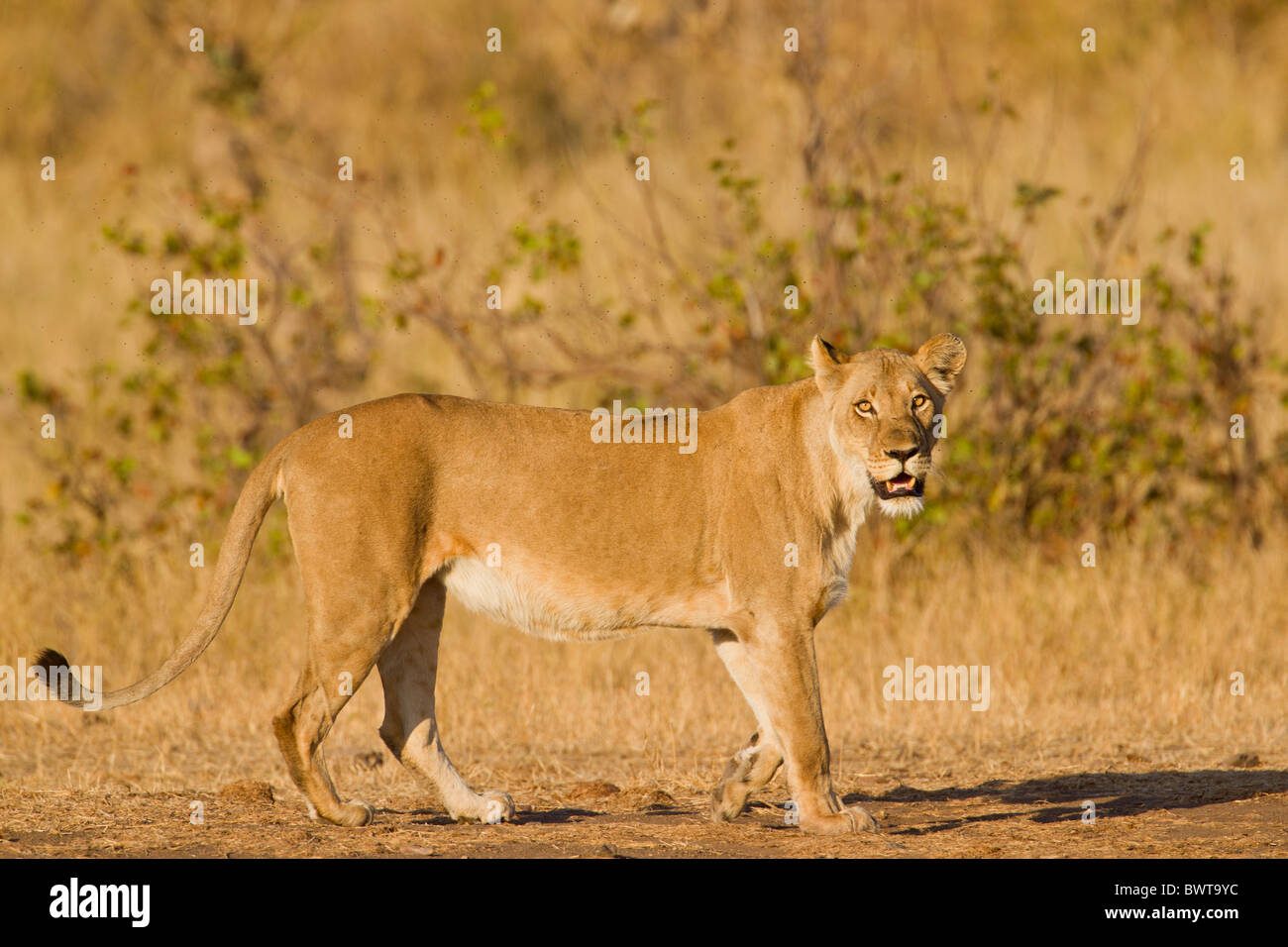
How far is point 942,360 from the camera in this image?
20.2ft

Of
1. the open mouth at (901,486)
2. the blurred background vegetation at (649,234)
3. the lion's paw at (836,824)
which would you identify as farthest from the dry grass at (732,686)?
the open mouth at (901,486)

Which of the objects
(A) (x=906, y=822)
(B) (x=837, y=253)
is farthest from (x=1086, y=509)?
(A) (x=906, y=822)

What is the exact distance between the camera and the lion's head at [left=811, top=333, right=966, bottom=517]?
569 centimetres

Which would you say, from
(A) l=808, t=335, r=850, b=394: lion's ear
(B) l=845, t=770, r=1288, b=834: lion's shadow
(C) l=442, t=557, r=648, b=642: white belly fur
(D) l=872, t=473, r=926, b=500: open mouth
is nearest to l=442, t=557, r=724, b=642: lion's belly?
(C) l=442, t=557, r=648, b=642: white belly fur

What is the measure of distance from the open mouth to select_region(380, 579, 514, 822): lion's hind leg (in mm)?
1700

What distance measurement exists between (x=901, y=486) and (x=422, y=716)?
200 centimetres

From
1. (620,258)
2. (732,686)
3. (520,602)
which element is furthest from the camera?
(620,258)

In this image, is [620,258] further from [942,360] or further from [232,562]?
[232,562]

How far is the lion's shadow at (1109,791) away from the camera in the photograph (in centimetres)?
644

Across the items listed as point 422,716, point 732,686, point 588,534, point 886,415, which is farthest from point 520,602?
point 732,686

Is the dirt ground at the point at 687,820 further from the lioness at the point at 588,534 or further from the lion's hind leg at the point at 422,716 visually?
the lioness at the point at 588,534

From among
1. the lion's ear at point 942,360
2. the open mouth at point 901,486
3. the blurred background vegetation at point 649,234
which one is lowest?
the open mouth at point 901,486

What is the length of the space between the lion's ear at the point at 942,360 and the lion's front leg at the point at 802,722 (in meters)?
1.10

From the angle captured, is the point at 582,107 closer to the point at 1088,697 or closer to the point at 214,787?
the point at 1088,697
